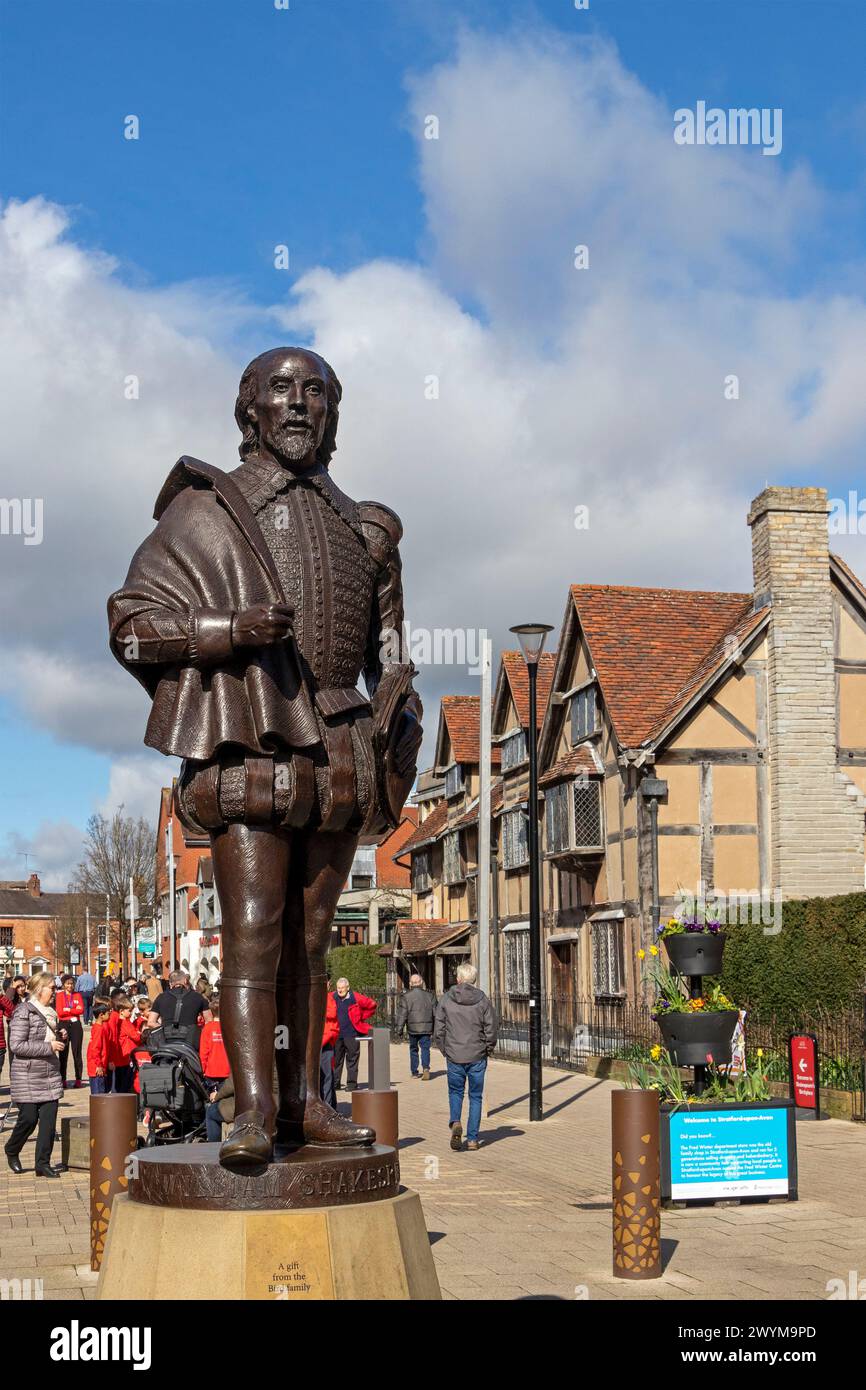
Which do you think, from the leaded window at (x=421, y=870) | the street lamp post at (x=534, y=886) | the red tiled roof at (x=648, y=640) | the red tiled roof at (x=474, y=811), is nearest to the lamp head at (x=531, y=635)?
the street lamp post at (x=534, y=886)

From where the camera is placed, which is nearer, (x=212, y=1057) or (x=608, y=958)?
(x=212, y=1057)

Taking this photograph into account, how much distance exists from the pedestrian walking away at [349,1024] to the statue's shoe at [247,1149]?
43.9ft

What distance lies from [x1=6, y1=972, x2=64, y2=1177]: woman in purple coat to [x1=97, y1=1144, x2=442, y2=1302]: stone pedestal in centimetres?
1010

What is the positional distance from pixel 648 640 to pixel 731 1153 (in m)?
19.5

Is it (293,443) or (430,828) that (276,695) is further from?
(430,828)

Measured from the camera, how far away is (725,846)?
27203mm

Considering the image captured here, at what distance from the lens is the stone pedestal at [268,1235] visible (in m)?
4.50

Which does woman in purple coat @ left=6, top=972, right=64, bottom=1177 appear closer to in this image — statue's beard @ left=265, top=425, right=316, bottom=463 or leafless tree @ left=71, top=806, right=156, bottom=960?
statue's beard @ left=265, top=425, right=316, bottom=463

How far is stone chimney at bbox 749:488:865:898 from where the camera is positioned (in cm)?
2700

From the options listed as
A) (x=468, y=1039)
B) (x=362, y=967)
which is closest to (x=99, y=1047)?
(x=468, y=1039)

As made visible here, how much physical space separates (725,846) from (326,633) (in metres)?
22.8

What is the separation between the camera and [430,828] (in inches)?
1807

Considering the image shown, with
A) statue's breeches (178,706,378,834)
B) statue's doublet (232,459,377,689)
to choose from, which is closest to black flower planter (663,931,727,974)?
statue's doublet (232,459,377,689)

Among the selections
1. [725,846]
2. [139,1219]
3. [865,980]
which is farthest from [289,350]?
[725,846]
